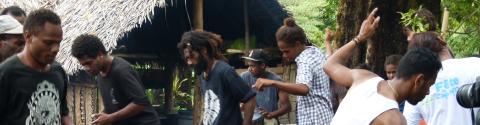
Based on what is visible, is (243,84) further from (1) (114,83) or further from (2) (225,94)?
(1) (114,83)

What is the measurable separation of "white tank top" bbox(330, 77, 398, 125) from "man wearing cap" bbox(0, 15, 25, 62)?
2260 mm

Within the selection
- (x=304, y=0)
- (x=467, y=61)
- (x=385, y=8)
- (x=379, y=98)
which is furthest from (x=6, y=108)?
(x=304, y=0)

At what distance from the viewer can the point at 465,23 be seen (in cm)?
862

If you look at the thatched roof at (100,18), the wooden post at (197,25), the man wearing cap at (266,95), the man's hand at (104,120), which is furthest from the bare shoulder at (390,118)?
the wooden post at (197,25)

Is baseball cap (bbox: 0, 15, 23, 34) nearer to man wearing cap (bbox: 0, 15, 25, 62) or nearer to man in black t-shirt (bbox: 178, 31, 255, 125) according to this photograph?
man wearing cap (bbox: 0, 15, 25, 62)

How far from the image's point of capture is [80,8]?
13117 millimetres

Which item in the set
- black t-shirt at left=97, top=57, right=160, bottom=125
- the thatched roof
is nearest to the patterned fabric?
black t-shirt at left=97, top=57, right=160, bottom=125

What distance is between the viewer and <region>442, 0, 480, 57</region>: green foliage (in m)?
8.05

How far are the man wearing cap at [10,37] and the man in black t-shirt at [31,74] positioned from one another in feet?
2.10

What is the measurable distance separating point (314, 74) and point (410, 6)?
1.51m

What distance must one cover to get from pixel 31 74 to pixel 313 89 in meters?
2.52

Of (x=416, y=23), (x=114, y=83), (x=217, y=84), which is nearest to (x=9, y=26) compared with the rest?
(x=114, y=83)

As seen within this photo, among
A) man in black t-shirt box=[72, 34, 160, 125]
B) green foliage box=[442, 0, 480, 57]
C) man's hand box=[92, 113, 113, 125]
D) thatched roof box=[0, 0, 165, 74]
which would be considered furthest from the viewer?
thatched roof box=[0, 0, 165, 74]

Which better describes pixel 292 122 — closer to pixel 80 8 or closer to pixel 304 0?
pixel 80 8
